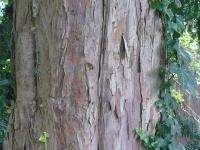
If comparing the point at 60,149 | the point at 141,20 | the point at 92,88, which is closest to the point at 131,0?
the point at 141,20

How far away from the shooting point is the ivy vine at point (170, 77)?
1887 millimetres

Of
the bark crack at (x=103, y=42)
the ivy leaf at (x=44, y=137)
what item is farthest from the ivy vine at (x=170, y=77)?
the ivy leaf at (x=44, y=137)

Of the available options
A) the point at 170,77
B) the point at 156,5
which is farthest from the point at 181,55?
the point at 156,5

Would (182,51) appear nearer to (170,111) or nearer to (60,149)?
(170,111)

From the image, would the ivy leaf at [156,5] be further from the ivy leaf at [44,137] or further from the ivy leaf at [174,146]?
the ivy leaf at [44,137]

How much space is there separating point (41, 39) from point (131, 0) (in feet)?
1.50

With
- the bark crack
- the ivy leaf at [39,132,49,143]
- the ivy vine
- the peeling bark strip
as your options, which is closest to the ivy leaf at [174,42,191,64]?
the ivy vine

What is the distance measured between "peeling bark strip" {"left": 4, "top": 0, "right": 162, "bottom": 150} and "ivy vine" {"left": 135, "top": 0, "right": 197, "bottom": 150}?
62 mm

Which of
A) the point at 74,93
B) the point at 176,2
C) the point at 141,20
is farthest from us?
the point at 176,2

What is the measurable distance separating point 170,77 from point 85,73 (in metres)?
0.47

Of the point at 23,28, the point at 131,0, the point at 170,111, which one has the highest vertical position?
the point at 131,0

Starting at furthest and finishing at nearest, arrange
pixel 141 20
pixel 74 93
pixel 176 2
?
1. pixel 176 2
2. pixel 141 20
3. pixel 74 93

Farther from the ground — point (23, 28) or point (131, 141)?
point (23, 28)

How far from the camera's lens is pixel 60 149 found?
1762mm
